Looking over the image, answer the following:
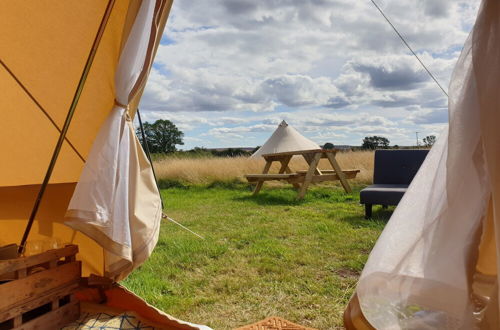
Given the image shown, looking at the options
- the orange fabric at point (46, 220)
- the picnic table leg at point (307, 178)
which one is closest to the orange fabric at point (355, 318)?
the orange fabric at point (46, 220)

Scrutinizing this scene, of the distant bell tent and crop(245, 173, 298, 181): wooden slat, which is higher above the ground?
the distant bell tent

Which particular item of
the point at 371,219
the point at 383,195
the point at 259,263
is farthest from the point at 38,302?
the point at 371,219

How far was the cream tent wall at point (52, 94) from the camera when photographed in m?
2.46

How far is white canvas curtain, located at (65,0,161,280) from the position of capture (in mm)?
2109

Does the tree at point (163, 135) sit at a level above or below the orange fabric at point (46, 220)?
above

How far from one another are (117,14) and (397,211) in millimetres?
1749

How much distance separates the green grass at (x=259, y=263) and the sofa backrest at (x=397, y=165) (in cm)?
42

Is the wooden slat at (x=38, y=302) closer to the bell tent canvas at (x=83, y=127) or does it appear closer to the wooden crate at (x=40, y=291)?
the wooden crate at (x=40, y=291)

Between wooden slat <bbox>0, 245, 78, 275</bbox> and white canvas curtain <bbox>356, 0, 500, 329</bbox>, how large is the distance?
4.76ft

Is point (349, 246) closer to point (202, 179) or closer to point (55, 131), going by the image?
point (55, 131)

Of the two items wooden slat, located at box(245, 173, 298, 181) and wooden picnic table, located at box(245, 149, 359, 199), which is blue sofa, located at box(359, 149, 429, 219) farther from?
wooden slat, located at box(245, 173, 298, 181)

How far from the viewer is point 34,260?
Result: 2.11 meters

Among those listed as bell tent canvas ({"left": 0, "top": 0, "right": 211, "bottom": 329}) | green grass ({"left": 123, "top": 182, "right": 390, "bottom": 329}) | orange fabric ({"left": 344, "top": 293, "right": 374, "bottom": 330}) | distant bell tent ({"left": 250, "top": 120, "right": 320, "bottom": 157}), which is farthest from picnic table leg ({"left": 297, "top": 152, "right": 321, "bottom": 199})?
orange fabric ({"left": 344, "top": 293, "right": 374, "bottom": 330})

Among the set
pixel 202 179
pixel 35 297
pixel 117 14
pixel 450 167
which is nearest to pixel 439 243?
pixel 450 167
